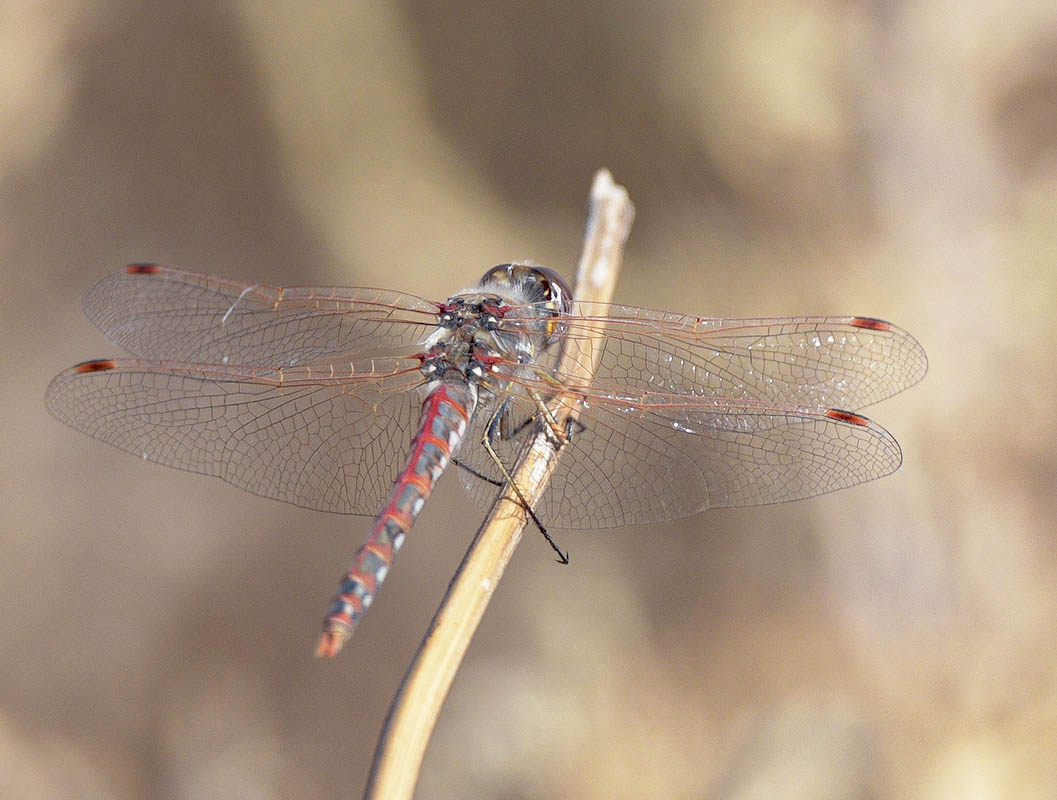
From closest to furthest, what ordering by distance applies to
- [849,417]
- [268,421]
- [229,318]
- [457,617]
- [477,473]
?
[457,617] < [849,417] < [477,473] < [268,421] < [229,318]

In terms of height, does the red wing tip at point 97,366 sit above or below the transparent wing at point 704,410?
below

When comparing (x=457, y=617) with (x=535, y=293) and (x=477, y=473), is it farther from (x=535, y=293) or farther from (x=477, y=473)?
(x=535, y=293)

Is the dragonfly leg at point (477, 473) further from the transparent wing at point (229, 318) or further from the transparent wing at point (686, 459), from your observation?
the transparent wing at point (229, 318)

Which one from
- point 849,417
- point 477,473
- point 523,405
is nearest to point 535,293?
point 523,405

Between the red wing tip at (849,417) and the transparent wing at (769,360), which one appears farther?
the transparent wing at (769,360)

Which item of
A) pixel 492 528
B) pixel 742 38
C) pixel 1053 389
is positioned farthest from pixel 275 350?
pixel 1053 389

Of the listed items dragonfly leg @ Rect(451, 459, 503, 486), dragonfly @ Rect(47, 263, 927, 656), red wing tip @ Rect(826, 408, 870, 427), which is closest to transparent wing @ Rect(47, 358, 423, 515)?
dragonfly @ Rect(47, 263, 927, 656)

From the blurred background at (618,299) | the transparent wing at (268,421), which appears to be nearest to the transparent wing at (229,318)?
the transparent wing at (268,421)

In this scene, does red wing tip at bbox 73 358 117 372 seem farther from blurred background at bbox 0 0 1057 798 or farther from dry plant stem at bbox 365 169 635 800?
blurred background at bbox 0 0 1057 798

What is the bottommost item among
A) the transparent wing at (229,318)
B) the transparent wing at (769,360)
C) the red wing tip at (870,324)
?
the transparent wing at (229,318)
